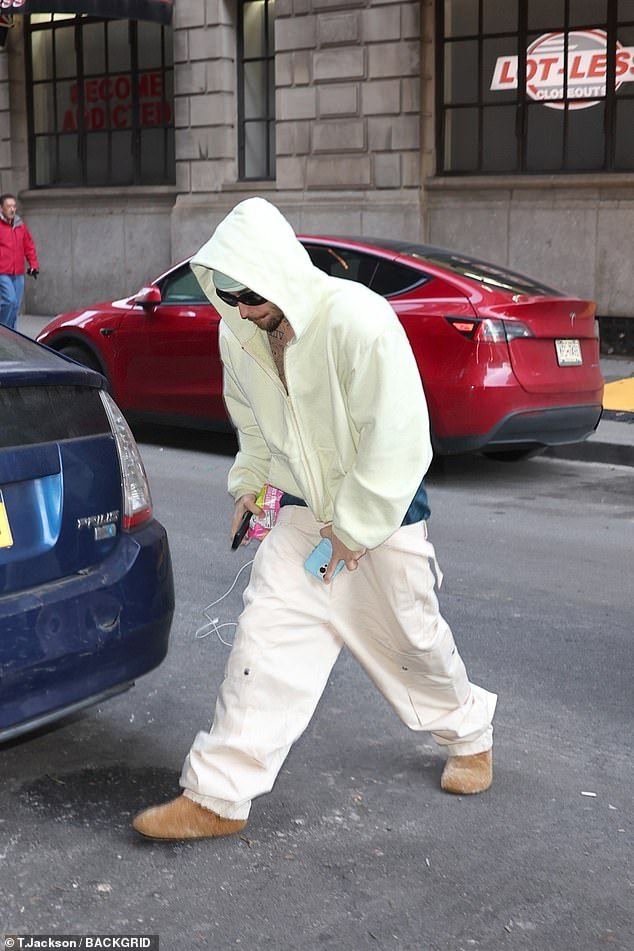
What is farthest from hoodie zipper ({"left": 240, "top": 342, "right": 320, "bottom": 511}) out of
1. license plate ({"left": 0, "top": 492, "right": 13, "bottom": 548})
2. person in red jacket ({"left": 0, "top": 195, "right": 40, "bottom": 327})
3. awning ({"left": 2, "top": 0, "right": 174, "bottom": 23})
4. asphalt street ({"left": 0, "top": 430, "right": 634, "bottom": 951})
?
awning ({"left": 2, "top": 0, "right": 174, "bottom": 23})

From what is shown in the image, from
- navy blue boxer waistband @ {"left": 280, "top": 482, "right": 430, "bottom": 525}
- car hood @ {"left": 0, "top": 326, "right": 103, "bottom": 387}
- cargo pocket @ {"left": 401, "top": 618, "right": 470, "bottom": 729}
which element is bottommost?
cargo pocket @ {"left": 401, "top": 618, "right": 470, "bottom": 729}

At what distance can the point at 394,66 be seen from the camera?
15.6 metres

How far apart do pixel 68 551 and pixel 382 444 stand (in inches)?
37.2

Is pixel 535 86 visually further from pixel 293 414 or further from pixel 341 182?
pixel 293 414

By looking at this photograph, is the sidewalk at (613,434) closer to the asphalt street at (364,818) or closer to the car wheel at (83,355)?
the car wheel at (83,355)

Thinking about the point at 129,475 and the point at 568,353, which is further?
the point at 568,353

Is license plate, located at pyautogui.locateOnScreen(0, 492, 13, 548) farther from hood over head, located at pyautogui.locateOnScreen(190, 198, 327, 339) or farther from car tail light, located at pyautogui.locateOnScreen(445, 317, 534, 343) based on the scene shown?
car tail light, located at pyautogui.locateOnScreen(445, 317, 534, 343)

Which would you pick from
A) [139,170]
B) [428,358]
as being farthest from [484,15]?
[428,358]

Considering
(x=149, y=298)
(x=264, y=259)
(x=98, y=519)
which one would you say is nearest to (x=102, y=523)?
(x=98, y=519)

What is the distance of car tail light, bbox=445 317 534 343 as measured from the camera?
8094mm

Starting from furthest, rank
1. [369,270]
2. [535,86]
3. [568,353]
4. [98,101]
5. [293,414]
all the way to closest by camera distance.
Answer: [98,101]
[535,86]
[369,270]
[568,353]
[293,414]

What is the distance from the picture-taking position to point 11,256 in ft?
50.1

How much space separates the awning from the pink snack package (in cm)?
→ 1421

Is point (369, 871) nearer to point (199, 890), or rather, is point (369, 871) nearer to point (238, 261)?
point (199, 890)
